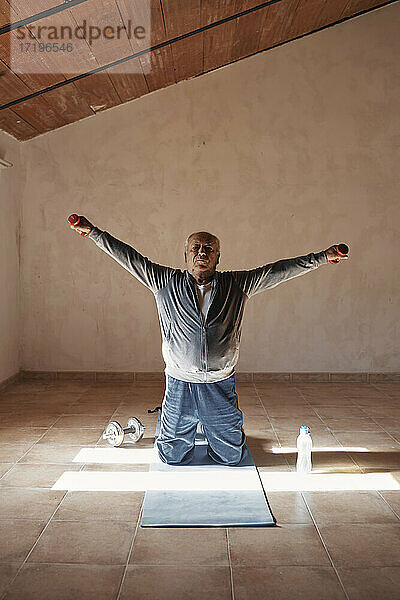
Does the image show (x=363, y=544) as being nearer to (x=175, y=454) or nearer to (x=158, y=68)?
(x=175, y=454)

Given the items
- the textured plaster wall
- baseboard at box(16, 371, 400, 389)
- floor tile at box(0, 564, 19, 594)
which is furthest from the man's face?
baseboard at box(16, 371, 400, 389)

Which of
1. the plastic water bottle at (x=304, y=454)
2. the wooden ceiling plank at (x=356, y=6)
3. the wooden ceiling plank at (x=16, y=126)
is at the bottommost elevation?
the plastic water bottle at (x=304, y=454)

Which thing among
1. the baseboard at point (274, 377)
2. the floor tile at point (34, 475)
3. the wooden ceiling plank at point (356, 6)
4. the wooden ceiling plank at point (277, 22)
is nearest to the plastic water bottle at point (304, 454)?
the floor tile at point (34, 475)

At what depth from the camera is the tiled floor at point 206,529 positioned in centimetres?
218

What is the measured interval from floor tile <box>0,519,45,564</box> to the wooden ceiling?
259cm

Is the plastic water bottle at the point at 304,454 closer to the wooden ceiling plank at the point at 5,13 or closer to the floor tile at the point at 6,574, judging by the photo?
the floor tile at the point at 6,574

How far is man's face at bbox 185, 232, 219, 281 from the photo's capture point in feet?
10.8

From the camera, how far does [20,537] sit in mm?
2533

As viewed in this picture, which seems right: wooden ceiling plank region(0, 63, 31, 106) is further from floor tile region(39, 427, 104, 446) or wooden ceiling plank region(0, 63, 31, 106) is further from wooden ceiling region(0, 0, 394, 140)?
floor tile region(39, 427, 104, 446)

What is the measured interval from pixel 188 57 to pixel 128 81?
0.53 m

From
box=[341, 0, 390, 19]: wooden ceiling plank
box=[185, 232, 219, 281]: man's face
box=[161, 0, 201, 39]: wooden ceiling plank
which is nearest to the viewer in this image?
box=[185, 232, 219, 281]: man's face

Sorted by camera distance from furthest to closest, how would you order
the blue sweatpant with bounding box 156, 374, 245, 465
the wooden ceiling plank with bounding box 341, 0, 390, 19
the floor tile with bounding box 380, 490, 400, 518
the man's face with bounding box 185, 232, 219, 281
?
the wooden ceiling plank with bounding box 341, 0, 390, 19 < the blue sweatpant with bounding box 156, 374, 245, 465 < the man's face with bounding box 185, 232, 219, 281 < the floor tile with bounding box 380, 490, 400, 518

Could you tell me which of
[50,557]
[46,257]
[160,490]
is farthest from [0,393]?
[50,557]

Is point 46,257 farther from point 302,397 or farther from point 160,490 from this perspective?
point 160,490
